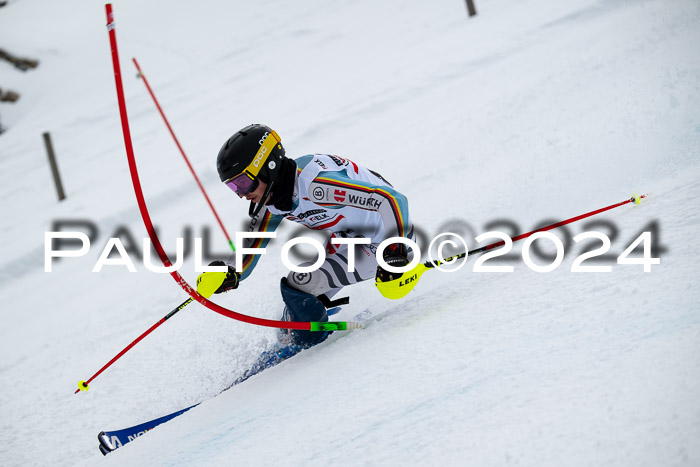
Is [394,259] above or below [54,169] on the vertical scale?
below

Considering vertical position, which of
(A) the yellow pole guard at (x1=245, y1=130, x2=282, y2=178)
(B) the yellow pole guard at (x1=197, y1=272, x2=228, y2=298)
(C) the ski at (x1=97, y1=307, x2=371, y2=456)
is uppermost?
(A) the yellow pole guard at (x1=245, y1=130, x2=282, y2=178)

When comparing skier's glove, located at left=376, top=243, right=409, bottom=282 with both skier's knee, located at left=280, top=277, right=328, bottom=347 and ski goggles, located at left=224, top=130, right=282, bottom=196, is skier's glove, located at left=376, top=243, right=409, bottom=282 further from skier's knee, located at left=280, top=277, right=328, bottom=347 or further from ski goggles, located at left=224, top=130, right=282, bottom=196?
ski goggles, located at left=224, top=130, right=282, bottom=196

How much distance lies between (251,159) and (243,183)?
0.14 meters

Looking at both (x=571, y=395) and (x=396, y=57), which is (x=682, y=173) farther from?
(x=396, y=57)

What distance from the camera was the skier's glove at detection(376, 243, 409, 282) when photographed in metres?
3.24

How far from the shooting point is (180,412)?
10.8 ft

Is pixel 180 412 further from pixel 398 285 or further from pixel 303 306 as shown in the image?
pixel 398 285

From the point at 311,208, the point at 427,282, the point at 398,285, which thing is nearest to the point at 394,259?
the point at 398,285

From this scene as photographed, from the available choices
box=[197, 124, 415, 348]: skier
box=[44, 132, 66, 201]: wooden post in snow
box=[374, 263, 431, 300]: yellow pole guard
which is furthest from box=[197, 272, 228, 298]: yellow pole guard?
box=[44, 132, 66, 201]: wooden post in snow

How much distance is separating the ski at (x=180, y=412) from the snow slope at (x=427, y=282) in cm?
11

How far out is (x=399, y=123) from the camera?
781 centimetres
